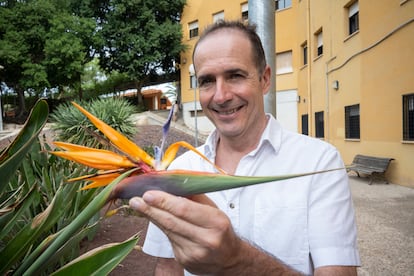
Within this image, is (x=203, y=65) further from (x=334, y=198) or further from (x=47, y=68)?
(x=47, y=68)

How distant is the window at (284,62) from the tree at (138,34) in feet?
25.3

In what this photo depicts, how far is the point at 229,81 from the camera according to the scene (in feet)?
5.06

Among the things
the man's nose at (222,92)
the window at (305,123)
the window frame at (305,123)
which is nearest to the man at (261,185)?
the man's nose at (222,92)

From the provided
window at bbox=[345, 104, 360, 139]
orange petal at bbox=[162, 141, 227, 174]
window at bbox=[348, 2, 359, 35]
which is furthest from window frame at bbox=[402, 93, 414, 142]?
orange petal at bbox=[162, 141, 227, 174]

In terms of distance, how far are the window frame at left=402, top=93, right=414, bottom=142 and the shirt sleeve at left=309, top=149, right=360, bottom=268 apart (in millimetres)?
7432

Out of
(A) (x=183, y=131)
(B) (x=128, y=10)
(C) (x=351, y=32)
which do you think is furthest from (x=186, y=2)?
(C) (x=351, y=32)

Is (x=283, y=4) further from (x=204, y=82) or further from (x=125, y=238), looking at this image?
(x=204, y=82)

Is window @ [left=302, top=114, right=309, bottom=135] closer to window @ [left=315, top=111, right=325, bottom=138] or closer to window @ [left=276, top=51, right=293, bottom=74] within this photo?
window @ [left=315, top=111, right=325, bottom=138]

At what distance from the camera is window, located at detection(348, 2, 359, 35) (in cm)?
1066

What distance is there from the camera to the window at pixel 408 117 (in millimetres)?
7715

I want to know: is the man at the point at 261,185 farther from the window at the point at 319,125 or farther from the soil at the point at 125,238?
the window at the point at 319,125

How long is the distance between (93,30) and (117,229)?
21821 millimetres

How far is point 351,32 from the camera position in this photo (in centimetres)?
1113

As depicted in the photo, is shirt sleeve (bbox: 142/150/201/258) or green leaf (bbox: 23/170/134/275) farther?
shirt sleeve (bbox: 142/150/201/258)
